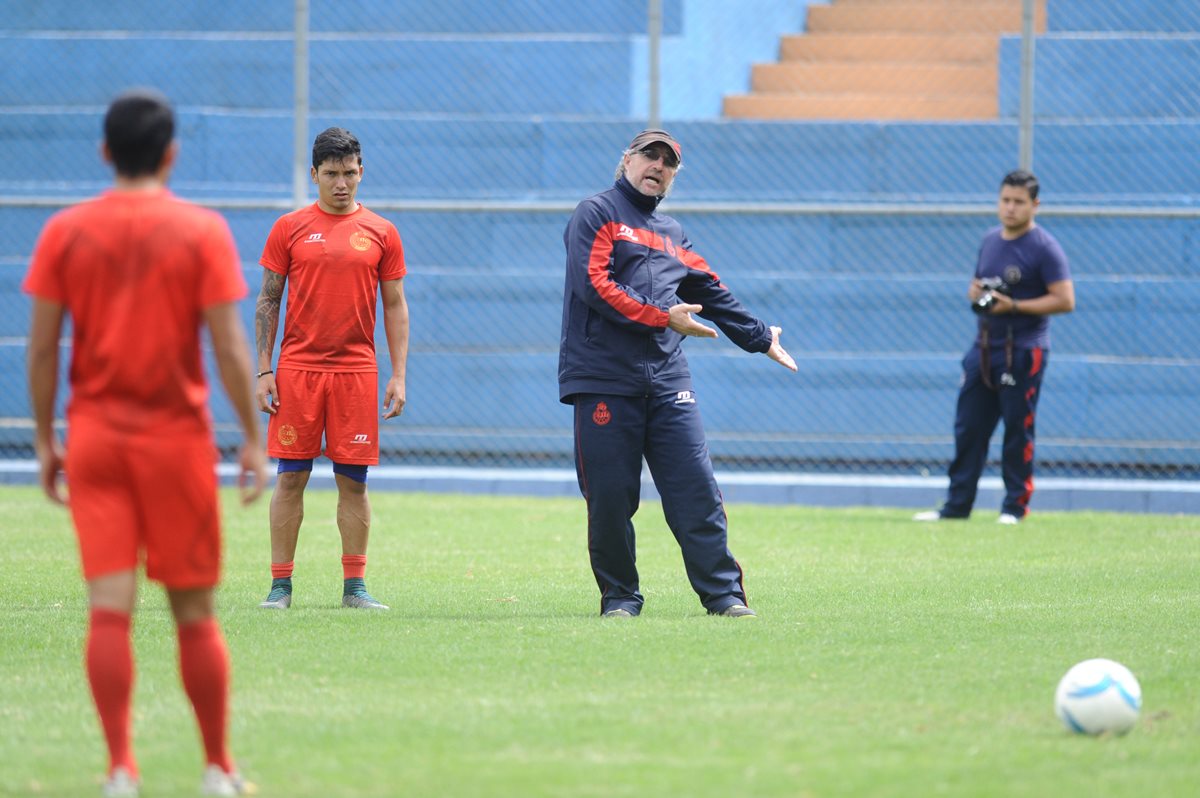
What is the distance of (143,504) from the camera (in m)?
4.39

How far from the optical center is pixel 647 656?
652 centimetres

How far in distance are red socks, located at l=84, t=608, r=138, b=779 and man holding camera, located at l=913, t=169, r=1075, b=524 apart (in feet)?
26.2

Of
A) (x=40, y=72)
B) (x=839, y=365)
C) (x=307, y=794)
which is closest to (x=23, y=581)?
(x=307, y=794)

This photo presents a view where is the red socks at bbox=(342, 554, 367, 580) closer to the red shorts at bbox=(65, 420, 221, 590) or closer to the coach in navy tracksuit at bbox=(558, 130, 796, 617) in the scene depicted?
the coach in navy tracksuit at bbox=(558, 130, 796, 617)

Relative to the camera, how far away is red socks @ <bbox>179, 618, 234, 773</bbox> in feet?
14.5

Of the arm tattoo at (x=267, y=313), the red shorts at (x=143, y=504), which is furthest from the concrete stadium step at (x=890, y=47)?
the red shorts at (x=143, y=504)

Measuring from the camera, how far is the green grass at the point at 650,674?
4723 mm

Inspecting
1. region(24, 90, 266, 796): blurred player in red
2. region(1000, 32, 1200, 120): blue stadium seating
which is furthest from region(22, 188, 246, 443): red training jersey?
region(1000, 32, 1200, 120): blue stadium seating

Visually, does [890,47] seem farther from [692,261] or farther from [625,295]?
[625,295]

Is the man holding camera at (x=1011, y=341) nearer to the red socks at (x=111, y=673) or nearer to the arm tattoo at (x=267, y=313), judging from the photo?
the arm tattoo at (x=267, y=313)

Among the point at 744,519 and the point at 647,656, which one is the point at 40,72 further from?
the point at 647,656

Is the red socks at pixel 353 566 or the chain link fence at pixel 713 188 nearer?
the red socks at pixel 353 566

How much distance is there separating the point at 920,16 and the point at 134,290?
14.0 m

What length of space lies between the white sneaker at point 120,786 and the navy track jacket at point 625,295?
3400 mm
